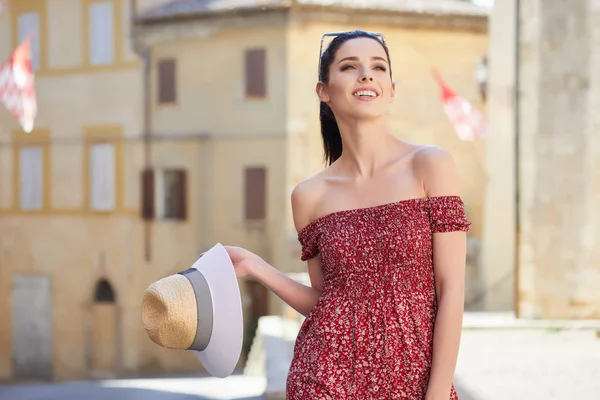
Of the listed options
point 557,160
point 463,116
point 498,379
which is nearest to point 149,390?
point 498,379

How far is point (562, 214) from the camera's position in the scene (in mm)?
6500

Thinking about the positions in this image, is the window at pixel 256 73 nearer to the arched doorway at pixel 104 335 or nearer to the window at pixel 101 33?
the window at pixel 101 33

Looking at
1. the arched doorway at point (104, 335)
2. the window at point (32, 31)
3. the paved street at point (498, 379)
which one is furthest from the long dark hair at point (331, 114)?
the window at point (32, 31)

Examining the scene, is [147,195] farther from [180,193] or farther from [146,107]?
[146,107]

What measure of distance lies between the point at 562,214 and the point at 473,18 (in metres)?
9.77

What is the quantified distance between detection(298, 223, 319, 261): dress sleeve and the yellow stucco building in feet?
42.2

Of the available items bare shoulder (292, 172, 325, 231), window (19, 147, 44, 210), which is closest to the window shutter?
window (19, 147, 44, 210)

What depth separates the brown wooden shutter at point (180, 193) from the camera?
16031 mm

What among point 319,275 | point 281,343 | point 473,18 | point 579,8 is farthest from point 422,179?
point 473,18

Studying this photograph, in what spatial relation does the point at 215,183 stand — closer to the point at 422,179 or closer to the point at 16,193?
the point at 16,193

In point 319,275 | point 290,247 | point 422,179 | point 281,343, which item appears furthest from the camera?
point 290,247

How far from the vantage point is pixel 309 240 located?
6.03 ft

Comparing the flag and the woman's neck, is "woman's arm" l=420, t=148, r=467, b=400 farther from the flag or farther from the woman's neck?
the flag

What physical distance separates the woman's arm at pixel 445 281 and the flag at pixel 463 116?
1306cm
